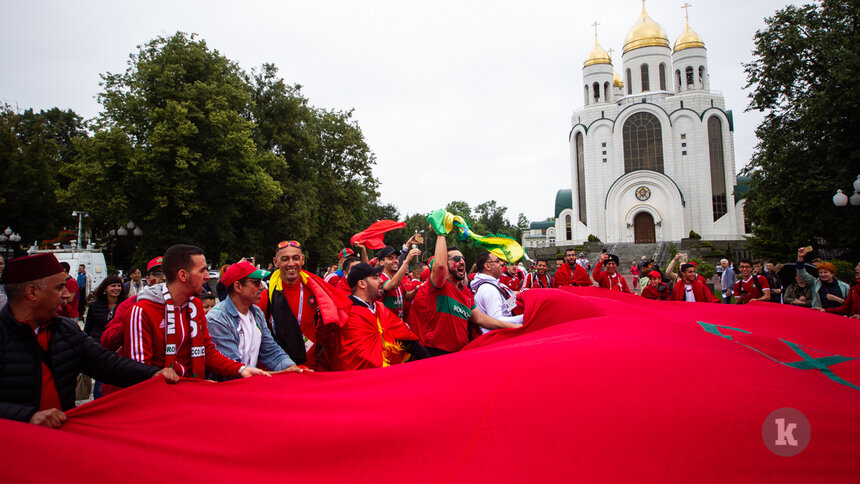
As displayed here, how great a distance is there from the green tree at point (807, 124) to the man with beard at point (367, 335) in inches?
894

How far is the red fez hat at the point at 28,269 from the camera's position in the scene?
10.0 ft

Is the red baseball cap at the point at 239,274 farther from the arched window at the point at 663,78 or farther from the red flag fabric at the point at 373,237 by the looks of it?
the arched window at the point at 663,78

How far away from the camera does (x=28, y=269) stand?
3.08 metres

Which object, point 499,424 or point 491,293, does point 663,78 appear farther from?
point 499,424

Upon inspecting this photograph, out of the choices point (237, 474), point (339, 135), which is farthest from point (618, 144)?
point (237, 474)

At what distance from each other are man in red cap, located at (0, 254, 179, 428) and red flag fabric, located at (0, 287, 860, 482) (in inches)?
11.0

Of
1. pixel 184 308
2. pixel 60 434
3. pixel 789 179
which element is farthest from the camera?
pixel 789 179

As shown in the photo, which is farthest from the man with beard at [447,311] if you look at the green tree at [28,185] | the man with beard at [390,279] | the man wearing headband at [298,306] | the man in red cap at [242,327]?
the green tree at [28,185]

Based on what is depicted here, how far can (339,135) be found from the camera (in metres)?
41.3

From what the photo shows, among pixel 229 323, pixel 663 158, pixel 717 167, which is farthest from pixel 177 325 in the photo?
pixel 717 167

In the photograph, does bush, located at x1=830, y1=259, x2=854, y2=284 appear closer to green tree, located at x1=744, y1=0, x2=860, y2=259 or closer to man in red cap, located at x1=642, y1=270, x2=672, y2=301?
green tree, located at x1=744, y1=0, x2=860, y2=259

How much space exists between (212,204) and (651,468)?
2786 centimetres

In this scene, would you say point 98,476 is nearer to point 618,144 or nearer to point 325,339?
point 325,339

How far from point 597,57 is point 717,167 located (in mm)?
17191
